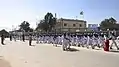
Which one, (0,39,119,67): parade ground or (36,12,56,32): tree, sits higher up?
(36,12,56,32): tree

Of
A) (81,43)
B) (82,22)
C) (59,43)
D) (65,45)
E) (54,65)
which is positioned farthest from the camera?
(82,22)

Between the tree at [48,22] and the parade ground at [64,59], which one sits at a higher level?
the tree at [48,22]

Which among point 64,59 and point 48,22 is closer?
point 64,59

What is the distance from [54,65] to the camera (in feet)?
47.8

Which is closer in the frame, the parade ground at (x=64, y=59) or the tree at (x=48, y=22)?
the parade ground at (x=64, y=59)

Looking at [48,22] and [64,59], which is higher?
[48,22]

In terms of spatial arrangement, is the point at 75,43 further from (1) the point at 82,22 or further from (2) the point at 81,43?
(1) the point at 82,22

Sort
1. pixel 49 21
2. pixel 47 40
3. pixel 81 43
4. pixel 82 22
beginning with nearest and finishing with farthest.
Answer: pixel 81 43, pixel 47 40, pixel 49 21, pixel 82 22

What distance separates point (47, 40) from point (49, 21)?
49615 mm

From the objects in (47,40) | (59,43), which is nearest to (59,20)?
(47,40)

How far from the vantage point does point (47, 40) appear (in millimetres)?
43750

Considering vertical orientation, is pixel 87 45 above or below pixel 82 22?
below

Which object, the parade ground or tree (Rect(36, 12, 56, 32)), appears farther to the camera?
tree (Rect(36, 12, 56, 32))

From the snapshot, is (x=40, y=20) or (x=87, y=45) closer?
(x=87, y=45)
